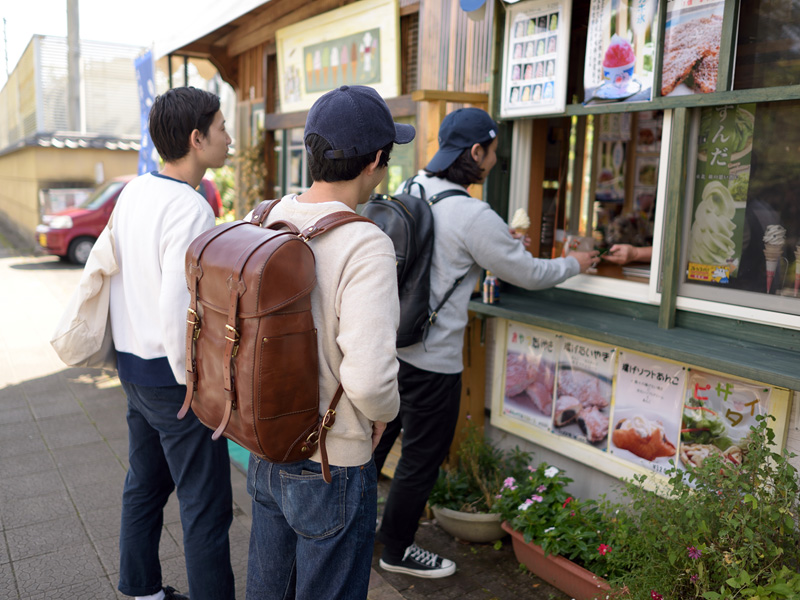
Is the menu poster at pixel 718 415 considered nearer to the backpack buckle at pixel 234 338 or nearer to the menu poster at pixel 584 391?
the menu poster at pixel 584 391

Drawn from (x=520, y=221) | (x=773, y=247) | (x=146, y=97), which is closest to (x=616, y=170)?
(x=520, y=221)

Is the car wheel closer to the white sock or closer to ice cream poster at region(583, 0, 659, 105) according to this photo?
the white sock

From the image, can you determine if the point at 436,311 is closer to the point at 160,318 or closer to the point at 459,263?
the point at 459,263

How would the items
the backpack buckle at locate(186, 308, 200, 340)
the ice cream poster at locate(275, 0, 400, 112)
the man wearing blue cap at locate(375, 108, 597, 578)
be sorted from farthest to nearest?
1. the ice cream poster at locate(275, 0, 400, 112)
2. the man wearing blue cap at locate(375, 108, 597, 578)
3. the backpack buckle at locate(186, 308, 200, 340)

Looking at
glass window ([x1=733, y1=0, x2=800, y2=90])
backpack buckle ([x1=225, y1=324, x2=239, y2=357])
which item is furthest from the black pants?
glass window ([x1=733, y1=0, x2=800, y2=90])

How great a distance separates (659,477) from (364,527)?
1817mm

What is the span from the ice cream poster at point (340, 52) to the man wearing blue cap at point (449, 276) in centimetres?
201

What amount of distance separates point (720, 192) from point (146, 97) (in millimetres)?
5296

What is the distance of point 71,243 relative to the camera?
1378 centimetres

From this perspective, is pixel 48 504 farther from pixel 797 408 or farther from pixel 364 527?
pixel 797 408

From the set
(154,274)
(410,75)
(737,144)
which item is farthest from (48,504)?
(737,144)

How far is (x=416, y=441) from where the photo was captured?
10.5 ft

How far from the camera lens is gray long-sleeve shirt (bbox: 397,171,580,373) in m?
3.03

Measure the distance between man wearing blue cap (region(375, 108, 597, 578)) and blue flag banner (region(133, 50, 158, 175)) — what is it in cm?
387
